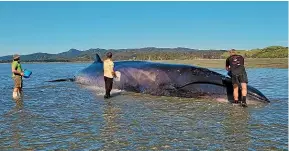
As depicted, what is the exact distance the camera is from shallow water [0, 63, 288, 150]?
827 centimetres

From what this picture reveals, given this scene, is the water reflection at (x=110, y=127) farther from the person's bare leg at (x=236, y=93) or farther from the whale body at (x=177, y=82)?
the person's bare leg at (x=236, y=93)

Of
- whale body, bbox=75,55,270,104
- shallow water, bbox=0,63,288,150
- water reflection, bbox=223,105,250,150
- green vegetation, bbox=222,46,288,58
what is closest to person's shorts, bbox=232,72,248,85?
whale body, bbox=75,55,270,104

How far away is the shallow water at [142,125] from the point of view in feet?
27.1

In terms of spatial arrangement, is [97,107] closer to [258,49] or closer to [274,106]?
[274,106]

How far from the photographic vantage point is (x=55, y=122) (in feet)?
35.3

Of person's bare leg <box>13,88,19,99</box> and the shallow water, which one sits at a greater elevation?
person's bare leg <box>13,88,19,99</box>

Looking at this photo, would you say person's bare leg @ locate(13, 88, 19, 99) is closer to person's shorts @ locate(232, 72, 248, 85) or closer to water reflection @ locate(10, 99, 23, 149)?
water reflection @ locate(10, 99, 23, 149)

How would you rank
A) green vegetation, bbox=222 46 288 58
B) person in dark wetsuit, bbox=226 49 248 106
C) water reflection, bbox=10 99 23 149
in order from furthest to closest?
green vegetation, bbox=222 46 288 58, person in dark wetsuit, bbox=226 49 248 106, water reflection, bbox=10 99 23 149

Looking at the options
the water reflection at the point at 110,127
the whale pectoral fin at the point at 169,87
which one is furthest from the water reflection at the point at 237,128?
the whale pectoral fin at the point at 169,87

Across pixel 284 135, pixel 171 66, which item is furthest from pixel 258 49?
pixel 284 135

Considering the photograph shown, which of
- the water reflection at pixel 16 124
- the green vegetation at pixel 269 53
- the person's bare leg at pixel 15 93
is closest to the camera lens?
the water reflection at pixel 16 124

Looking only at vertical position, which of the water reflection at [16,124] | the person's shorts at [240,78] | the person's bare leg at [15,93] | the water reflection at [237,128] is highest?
the person's shorts at [240,78]

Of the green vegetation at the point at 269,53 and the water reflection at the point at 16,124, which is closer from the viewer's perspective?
the water reflection at the point at 16,124

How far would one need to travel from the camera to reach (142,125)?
1023 centimetres
